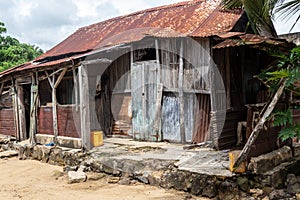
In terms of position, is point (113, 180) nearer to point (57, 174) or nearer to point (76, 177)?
point (76, 177)

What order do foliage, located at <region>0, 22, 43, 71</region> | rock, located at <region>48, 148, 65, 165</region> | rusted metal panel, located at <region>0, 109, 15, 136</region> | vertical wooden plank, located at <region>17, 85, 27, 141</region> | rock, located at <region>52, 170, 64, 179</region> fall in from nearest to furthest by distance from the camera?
rock, located at <region>52, 170, 64, 179</region>, rock, located at <region>48, 148, 65, 165</region>, vertical wooden plank, located at <region>17, 85, 27, 141</region>, rusted metal panel, located at <region>0, 109, 15, 136</region>, foliage, located at <region>0, 22, 43, 71</region>

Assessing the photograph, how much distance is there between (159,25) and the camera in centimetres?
973

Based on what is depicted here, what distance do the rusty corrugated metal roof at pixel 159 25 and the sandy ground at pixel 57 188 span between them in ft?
12.8

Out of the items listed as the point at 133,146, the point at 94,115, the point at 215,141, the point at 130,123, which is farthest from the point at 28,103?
the point at 215,141

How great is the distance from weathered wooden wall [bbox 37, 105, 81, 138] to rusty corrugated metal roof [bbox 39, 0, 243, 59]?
2372mm

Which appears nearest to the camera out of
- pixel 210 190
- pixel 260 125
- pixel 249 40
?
pixel 260 125

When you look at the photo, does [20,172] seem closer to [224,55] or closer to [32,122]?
[32,122]

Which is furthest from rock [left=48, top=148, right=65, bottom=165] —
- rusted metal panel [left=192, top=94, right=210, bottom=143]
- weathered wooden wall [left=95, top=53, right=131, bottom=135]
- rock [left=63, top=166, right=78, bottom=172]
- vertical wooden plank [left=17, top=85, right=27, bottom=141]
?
rusted metal panel [left=192, top=94, right=210, bottom=143]

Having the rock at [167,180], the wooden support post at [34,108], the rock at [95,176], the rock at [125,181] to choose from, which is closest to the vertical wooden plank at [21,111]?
the wooden support post at [34,108]

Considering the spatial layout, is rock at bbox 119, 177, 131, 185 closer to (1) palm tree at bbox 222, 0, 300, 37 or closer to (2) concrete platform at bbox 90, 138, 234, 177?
(2) concrete platform at bbox 90, 138, 234, 177

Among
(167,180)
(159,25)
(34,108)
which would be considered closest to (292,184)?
(167,180)

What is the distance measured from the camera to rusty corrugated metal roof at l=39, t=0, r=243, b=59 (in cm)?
833

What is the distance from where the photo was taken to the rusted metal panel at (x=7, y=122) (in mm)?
12008

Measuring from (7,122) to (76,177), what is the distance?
6.23 metres
